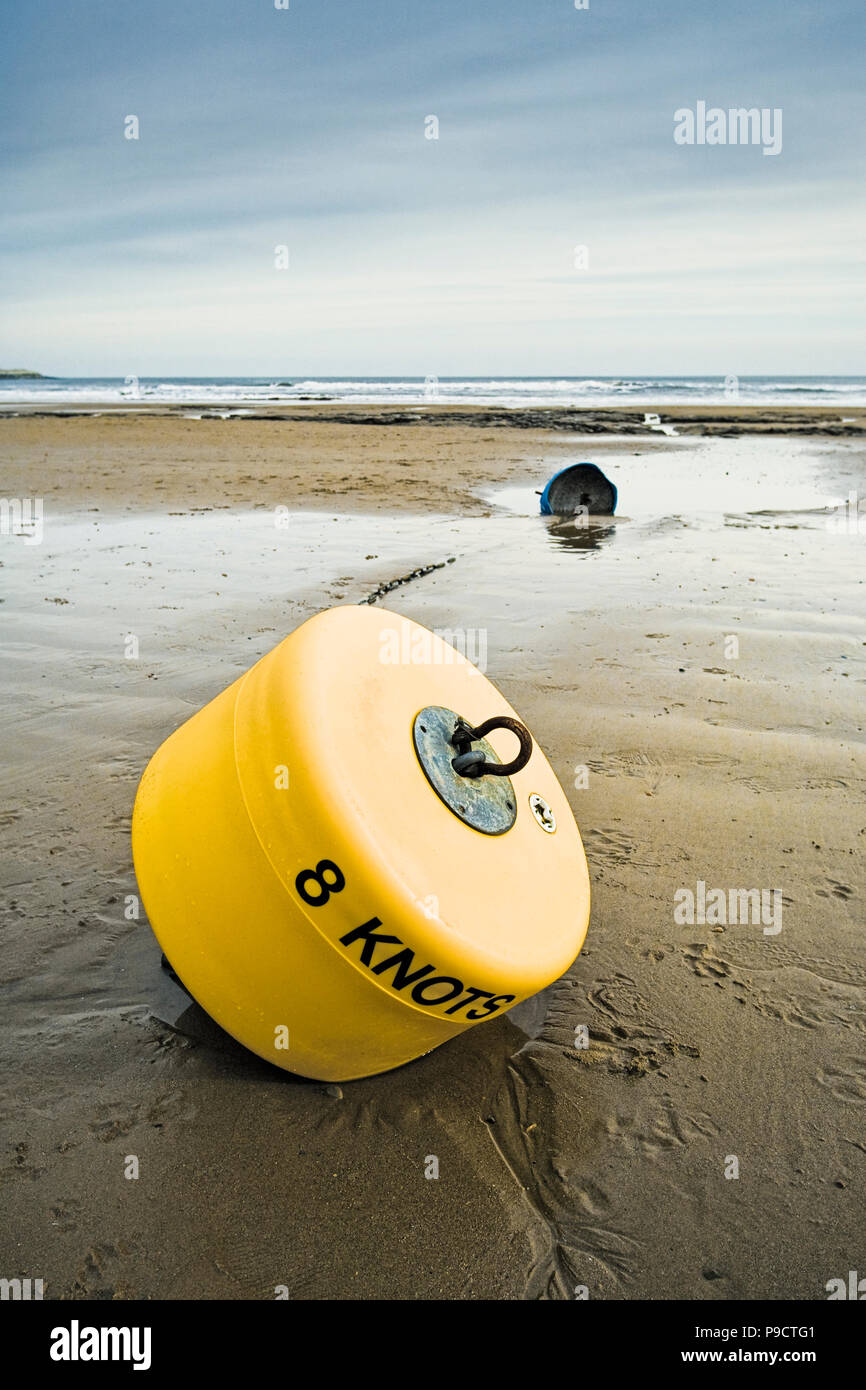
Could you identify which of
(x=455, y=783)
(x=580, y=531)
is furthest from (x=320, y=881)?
(x=580, y=531)

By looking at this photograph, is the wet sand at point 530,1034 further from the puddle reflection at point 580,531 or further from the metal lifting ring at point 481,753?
the puddle reflection at point 580,531

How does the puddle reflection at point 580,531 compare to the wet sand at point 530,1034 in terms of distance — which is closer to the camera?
the wet sand at point 530,1034

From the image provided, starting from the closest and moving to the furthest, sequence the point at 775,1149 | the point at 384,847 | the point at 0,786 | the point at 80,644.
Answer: the point at 384,847 < the point at 775,1149 < the point at 0,786 < the point at 80,644

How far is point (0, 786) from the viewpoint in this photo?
387cm

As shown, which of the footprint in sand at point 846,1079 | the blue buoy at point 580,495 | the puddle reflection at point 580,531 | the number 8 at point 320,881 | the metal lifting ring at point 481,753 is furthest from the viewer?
the blue buoy at point 580,495

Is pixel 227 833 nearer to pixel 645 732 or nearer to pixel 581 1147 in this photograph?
pixel 581 1147

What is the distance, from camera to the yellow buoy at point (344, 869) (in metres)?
1.93

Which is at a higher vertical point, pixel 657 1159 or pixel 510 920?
pixel 510 920

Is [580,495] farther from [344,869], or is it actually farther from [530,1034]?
[344,869]

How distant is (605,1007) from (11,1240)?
1685mm

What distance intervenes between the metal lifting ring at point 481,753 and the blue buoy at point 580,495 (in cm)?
979

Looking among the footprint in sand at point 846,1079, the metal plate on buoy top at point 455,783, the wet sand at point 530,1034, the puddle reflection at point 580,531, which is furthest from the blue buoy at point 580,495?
the footprint in sand at point 846,1079

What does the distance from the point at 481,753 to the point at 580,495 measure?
10.2 metres

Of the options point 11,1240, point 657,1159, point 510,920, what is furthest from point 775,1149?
point 11,1240
